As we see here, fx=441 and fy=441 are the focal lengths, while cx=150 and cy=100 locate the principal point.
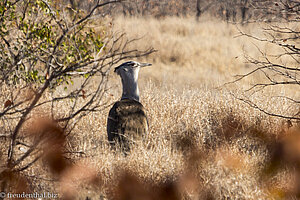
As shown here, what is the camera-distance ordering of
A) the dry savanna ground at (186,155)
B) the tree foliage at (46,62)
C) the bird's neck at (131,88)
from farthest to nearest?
the bird's neck at (131,88) → the dry savanna ground at (186,155) → the tree foliage at (46,62)

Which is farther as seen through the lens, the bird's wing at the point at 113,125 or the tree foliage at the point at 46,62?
the bird's wing at the point at 113,125

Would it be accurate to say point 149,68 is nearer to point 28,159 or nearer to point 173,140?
point 173,140

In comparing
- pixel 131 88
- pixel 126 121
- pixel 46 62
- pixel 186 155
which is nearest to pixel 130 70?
pixel 131 88

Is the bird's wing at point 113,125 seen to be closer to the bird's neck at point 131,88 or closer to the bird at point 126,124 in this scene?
the bird at point 126,124

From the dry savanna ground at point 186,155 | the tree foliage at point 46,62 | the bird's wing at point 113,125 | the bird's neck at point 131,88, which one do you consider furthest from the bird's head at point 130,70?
the bird's wing at point 113,125

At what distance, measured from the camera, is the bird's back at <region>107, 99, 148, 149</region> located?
5.29 metres

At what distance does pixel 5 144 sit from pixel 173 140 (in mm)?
2089

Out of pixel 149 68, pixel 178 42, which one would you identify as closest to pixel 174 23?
pixel 178 42

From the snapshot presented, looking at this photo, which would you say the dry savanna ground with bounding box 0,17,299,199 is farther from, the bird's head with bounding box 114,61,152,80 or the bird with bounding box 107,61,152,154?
the bird's head with bounding box 114,61,152,80

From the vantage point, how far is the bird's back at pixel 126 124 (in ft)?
17.4

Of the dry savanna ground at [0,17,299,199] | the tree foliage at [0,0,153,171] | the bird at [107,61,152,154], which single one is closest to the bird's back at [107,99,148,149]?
the bird at [107,61,152,154]

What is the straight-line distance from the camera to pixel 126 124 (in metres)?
5.36

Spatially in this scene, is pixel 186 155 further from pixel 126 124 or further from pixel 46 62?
pixel 46 62

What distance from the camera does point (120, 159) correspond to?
15.9ft
